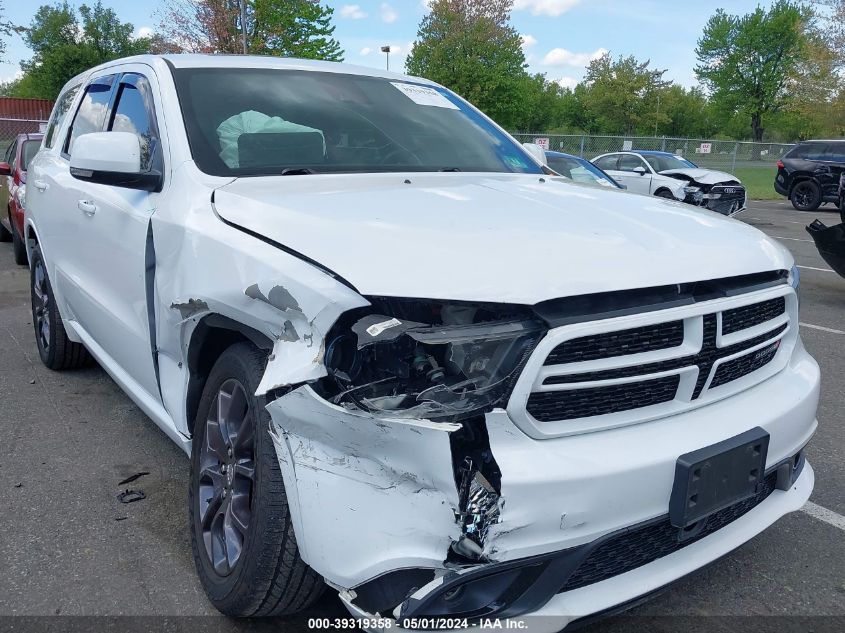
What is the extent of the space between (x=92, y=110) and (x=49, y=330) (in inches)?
58.5

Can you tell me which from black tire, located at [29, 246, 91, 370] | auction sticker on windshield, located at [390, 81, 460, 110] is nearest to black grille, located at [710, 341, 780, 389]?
auction sticker on windshield, located at [390, 81, 460, 110]

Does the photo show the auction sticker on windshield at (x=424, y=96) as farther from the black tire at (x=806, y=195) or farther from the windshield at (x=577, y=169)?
the black tire at (x=806, y=195)

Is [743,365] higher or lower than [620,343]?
lower

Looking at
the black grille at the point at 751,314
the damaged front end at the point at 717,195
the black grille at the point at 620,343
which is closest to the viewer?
the black grille at the point at 620,343

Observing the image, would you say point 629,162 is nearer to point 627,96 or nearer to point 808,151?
point 808,151

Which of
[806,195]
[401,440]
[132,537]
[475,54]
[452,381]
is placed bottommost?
Result: [132,537]

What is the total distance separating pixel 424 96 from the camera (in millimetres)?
3672

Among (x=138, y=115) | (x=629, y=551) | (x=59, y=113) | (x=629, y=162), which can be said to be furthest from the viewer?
→ (x=629, y=162)

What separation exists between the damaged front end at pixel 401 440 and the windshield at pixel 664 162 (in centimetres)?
1613

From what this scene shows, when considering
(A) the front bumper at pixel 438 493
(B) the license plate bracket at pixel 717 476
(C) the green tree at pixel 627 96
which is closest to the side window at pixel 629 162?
(B) the license plate bracket at pixel 717 476

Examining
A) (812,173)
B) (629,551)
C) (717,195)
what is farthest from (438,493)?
(812,173)

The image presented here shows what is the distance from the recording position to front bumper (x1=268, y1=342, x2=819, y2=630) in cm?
162

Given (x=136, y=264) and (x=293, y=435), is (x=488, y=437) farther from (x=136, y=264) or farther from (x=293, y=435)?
(x=136, y=264)

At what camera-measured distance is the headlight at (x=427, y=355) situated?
1.67 metres
